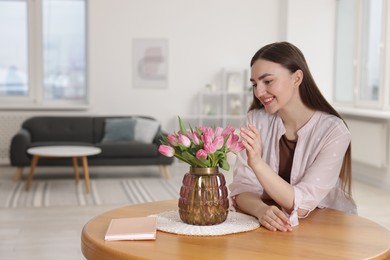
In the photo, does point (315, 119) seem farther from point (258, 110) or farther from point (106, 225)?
point (106, 225)

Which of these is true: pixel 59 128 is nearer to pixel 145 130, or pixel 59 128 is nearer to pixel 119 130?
pixel 119 130

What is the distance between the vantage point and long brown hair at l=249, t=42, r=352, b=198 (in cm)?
214

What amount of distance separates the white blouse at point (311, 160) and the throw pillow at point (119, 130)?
5111mm

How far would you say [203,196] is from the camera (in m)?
1.85

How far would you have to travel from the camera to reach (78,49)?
8430 mm

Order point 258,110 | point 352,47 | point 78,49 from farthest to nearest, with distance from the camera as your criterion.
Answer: point 78,49 < point 352,47 < point 258,110

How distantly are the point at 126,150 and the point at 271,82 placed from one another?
16.0 feet

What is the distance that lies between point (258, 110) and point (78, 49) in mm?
6434

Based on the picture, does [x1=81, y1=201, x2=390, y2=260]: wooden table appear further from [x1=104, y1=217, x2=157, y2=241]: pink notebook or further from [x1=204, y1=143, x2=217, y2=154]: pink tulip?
[x1=204, y1=143, x2=217, y2=154]: pink tulip

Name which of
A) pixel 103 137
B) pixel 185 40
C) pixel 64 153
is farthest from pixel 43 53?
pixel 64 153

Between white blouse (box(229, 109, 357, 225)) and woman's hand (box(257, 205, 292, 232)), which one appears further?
white blouse (box(229, 109, 357, 225))

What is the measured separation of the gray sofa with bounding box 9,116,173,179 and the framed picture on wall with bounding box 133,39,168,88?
2.58 feet

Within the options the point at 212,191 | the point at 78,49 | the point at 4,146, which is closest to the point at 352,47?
the point at 78,49

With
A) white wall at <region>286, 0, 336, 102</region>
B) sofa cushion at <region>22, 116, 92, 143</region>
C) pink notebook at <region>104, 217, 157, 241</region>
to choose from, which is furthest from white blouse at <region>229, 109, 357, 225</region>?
white wall at <region>286, 0, 336, 102</region>
